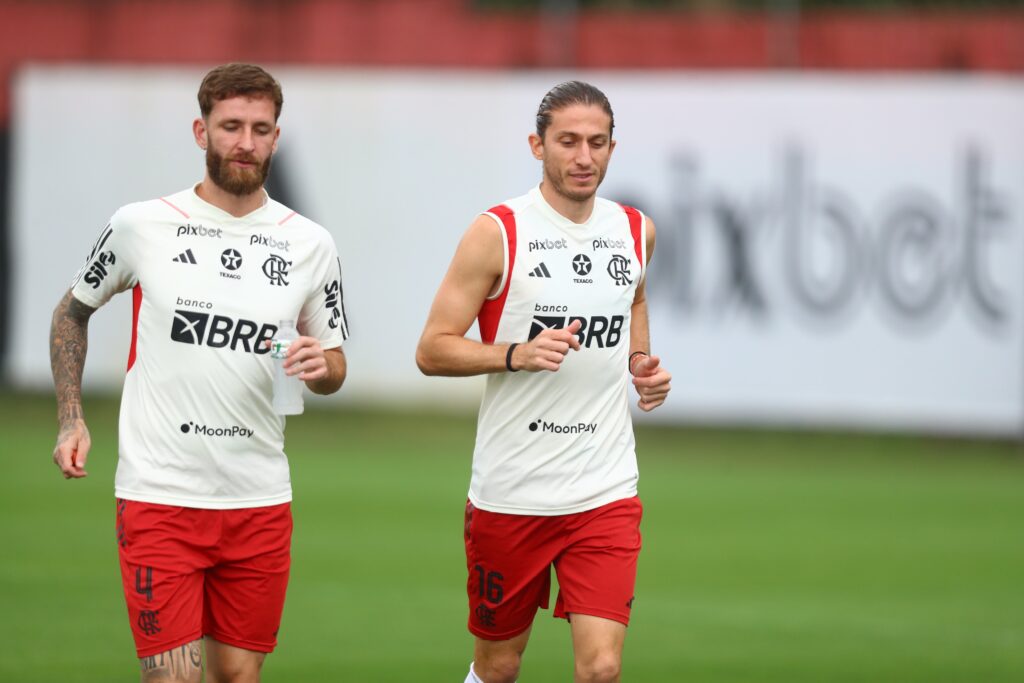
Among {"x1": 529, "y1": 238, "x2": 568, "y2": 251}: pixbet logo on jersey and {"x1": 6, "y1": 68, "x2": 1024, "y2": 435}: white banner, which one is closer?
{"x1": 529, "y1": 238, "x2": 568, "y2": 251}: pixbet logo on jersey

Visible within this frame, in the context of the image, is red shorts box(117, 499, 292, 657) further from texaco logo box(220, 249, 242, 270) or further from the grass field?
the grass field

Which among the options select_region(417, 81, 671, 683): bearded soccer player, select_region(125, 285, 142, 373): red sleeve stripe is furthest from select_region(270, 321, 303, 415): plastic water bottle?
select_region(417, 81, 671, 683): bearded soccer player

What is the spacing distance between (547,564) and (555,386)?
726mm

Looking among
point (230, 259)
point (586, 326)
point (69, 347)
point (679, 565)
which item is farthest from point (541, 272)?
point (679, 565)

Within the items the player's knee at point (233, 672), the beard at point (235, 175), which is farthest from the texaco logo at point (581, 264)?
the player's knee at point (233, 672)

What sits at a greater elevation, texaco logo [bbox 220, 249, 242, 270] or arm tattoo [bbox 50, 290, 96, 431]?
texaco logo [bbox 220, 249, 242, 270]

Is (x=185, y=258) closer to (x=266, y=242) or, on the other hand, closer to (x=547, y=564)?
(x=266, y=242)

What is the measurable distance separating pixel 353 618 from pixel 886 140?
380 inches

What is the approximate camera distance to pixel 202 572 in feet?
20.2

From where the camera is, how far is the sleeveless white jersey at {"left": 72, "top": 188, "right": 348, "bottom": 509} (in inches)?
240

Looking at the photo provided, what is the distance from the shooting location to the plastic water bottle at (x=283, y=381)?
19.7 feet

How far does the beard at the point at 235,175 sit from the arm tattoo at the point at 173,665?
5.42 feet

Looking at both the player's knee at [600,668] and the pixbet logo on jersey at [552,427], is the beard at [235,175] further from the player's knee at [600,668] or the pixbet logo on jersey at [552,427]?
the player's knee at [600,668]

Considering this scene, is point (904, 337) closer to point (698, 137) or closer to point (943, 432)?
point (943, 432)
